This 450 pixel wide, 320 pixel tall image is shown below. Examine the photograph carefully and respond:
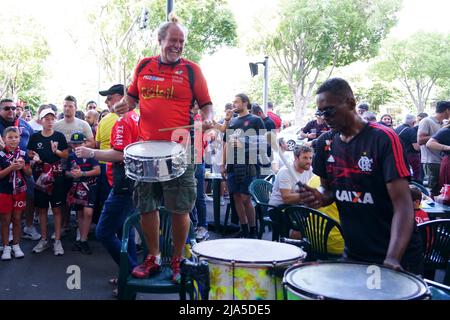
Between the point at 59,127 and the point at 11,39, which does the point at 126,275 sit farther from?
the point at 11,39

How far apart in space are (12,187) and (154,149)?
325 centimetres

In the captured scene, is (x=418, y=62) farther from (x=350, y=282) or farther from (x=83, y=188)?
(x=350, y=282)

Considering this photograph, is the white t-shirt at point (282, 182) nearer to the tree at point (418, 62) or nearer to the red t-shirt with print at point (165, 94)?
the red t-shirt with print at point (165, 94)

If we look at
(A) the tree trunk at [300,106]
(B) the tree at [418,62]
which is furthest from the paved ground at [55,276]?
(B) the tree at [418,62]

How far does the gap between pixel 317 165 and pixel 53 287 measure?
10.6ft

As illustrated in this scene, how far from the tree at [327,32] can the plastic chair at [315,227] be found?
1941cm

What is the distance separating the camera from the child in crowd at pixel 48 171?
20.0 feet

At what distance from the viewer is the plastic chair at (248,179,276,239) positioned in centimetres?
559

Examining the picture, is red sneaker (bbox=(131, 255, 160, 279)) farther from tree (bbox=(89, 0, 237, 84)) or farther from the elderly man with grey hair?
tree (bbox=(89, 0, 237, 84))

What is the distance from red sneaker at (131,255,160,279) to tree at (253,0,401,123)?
802 inches

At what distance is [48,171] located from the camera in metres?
6.11

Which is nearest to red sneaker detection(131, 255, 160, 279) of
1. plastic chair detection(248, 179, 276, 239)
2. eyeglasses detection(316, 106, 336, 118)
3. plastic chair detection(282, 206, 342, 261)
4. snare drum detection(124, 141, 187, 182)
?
snare drum detection(124, 141, 187, 182)

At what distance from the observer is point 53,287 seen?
480cm
